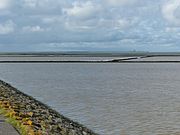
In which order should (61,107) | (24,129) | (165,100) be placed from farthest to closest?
(165,100) → (61,107) → (24,129)

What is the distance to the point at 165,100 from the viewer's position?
25531mm

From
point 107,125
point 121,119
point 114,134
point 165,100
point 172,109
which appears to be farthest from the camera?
point 165,100

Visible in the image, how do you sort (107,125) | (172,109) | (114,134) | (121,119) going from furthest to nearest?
1. (172,109)
2. (121,119)
3. (107,125)
4. (114,134)

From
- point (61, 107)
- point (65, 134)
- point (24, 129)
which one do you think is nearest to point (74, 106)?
point (61, 107)

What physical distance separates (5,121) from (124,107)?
11.0 metres

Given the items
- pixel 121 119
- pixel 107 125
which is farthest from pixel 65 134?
pixel 121 119

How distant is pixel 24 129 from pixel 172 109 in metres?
11.7

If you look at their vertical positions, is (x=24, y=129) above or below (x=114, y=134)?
above

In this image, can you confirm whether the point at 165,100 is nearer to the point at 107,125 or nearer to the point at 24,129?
the point at 107,125

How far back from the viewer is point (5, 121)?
11750mm

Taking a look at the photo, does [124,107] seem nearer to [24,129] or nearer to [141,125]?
[141,125]

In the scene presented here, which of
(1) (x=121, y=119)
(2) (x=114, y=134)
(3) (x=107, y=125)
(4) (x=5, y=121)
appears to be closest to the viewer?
(4) (x=5, y=121)

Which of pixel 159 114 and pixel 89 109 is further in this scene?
pixel 89 109

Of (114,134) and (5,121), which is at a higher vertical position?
(5,121)
